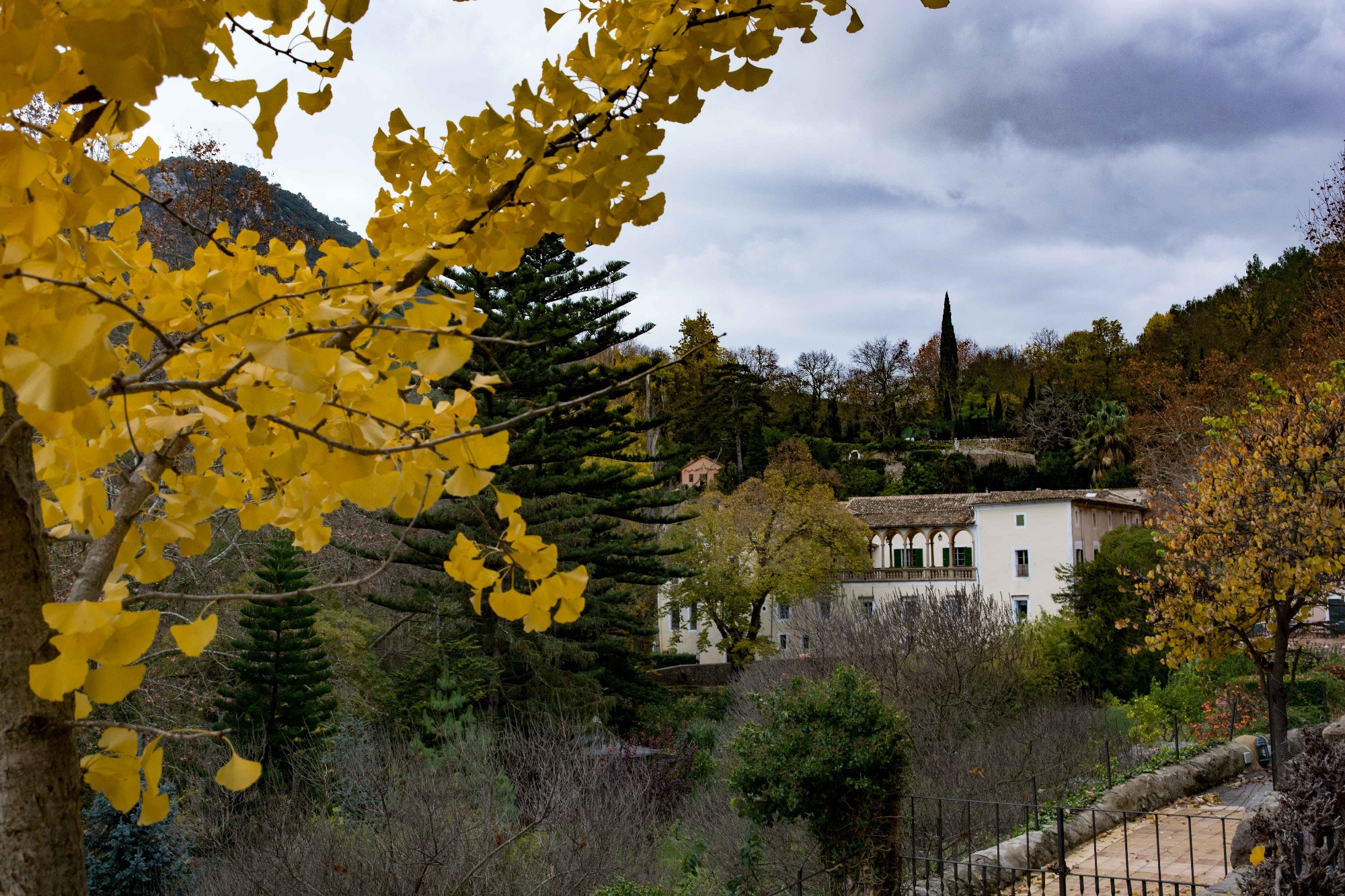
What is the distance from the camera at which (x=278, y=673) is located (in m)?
8.98

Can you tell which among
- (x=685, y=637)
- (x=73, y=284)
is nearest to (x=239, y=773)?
(x=73, y=284)

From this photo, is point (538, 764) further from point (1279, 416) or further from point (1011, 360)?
point (1011, 360)

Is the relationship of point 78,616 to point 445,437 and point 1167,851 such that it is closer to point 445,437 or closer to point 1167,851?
point 445,437

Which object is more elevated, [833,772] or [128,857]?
[833,772]

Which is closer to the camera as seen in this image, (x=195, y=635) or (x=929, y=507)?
(x=195, y=635)

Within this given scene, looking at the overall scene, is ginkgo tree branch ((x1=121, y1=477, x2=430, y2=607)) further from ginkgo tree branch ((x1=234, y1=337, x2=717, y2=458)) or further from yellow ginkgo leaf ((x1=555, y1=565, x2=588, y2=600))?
yellow ginkgo leaf ((x1=555, y1=565, x2=588, y2=600))

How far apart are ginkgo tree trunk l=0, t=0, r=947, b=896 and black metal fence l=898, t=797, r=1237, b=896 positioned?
499 cm

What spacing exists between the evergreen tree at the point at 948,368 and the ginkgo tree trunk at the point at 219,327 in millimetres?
43049

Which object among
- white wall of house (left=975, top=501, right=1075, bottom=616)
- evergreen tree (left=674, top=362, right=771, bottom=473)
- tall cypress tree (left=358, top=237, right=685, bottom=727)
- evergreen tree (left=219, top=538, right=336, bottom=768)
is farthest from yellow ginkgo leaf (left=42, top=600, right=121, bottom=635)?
evergreen tree (left=674, top=362, right=771, bottom=473)

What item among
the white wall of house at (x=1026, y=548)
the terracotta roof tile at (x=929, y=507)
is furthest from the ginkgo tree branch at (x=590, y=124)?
the terracotta roof tile at (x=929, y=507)

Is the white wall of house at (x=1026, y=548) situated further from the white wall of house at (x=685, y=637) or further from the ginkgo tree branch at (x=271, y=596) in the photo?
the ginkgo tree branch at (x=271, y=596)

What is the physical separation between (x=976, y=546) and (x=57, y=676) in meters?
26.2

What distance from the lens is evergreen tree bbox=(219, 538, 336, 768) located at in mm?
8859

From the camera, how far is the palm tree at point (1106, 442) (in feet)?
104
